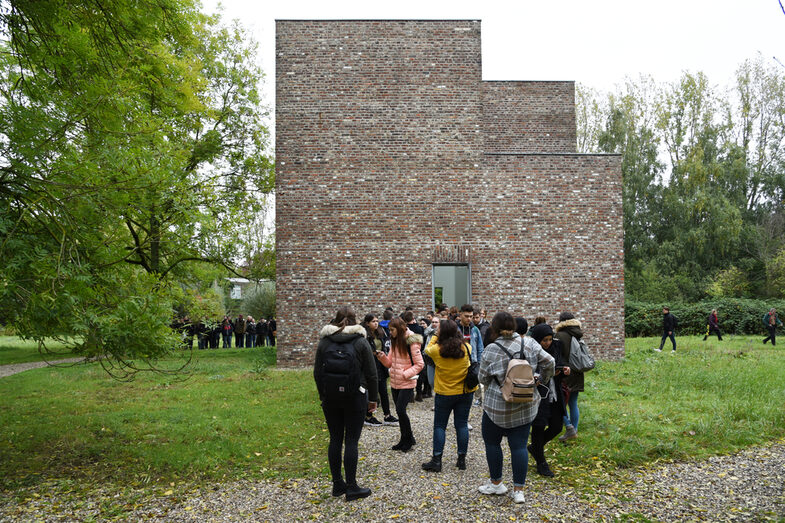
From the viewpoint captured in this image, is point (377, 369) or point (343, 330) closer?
point (343, 330)

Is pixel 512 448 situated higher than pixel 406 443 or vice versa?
pixel 512 448

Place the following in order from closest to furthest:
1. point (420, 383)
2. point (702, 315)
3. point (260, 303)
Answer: point (420, 383)
point (702, 315)
point (260, 303)

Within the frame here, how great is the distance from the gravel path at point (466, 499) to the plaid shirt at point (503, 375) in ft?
2.75

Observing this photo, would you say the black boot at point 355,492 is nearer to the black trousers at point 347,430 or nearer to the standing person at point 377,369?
the black trousers at point 347,430

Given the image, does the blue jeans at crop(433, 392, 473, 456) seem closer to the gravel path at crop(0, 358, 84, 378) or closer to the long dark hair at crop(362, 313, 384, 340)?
the long dark hair at crop(362, 313, 384, 340)

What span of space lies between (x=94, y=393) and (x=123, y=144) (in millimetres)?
7352

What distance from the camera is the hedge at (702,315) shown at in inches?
1040

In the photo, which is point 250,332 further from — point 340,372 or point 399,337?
point 340,372

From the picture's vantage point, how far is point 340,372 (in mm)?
5012

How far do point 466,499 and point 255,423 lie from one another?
4131mm

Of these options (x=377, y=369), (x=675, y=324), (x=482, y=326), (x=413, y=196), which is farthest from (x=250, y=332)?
(x=482, y=326)

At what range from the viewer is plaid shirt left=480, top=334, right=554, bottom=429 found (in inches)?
195

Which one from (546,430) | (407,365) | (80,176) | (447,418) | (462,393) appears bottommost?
(546,430)

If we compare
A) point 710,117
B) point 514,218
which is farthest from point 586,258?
point 710,117
